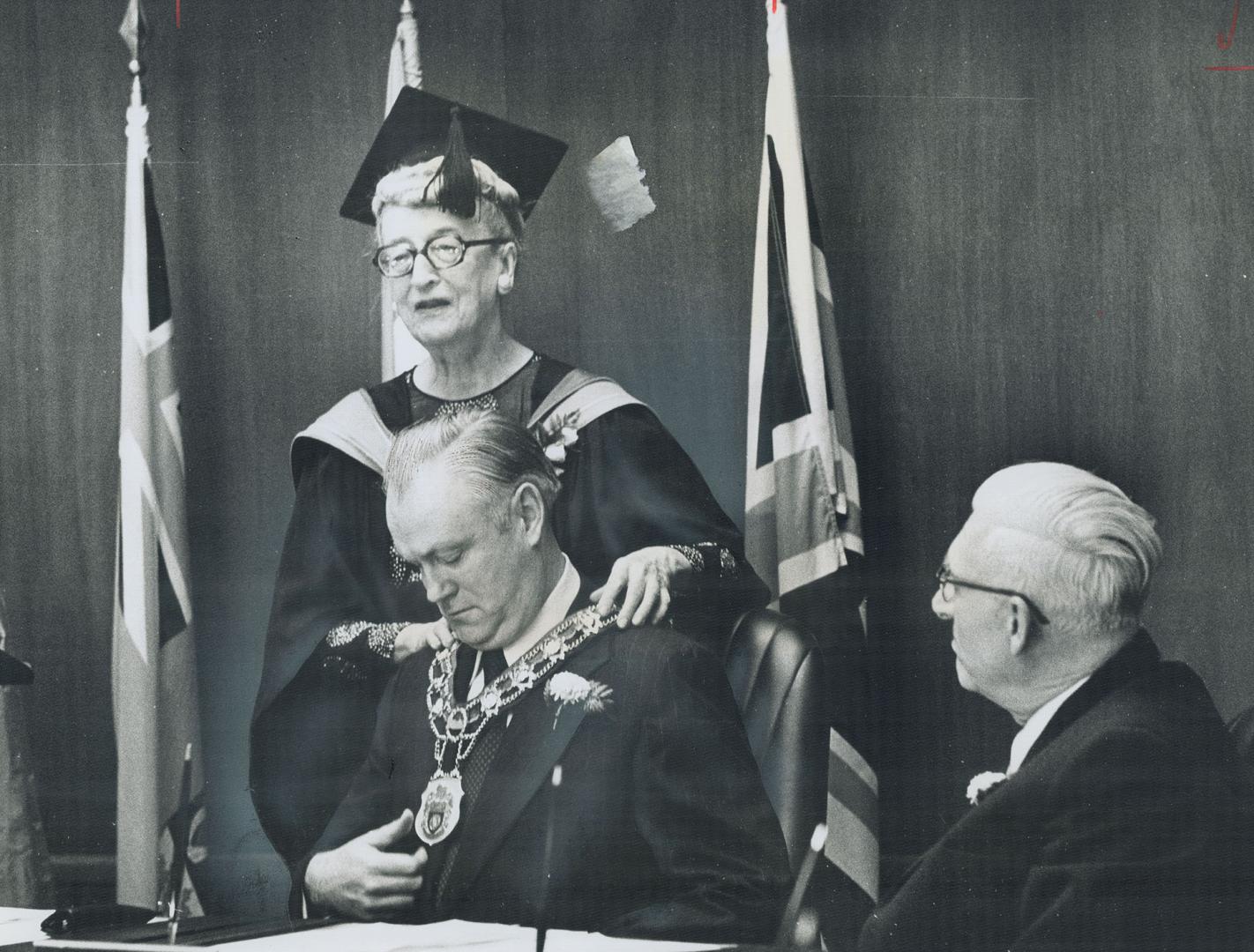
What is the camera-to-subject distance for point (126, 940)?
461cm

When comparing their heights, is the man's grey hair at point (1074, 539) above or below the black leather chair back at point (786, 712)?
above

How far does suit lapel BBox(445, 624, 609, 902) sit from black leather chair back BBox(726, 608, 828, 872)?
Result: 464 millimetres

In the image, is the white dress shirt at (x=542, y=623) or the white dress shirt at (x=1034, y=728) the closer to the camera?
the white dress shirt at (x=1034, y=728)

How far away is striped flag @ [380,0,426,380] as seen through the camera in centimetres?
491

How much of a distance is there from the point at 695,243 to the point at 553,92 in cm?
70

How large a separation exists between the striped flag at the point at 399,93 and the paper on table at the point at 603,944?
1.91 m

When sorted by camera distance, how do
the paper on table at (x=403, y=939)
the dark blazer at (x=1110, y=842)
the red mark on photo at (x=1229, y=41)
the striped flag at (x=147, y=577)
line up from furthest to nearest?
the striped flag at (x=147, y=577) < the red mark on photo at (x=1229, y=41) < the paper on table at (x=403, y=939) < the dark blazer at (x=1110, y=842)

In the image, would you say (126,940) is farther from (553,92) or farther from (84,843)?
Answer: (553,92)

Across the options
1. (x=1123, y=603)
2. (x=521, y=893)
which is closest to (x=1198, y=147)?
(x=1123, y=603)

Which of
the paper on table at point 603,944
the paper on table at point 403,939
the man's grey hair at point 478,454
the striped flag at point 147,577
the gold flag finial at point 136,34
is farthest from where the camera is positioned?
the gold flag finial at point 136,34

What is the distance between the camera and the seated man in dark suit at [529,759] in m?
4.55

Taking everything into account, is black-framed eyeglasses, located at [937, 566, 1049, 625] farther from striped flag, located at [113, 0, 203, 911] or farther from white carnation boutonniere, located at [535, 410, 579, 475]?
striped flag, located at [113, 0, 203, 911]

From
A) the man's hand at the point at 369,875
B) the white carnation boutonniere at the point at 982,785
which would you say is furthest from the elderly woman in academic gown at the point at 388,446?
the white carnation boutonniere at the point at 982,785

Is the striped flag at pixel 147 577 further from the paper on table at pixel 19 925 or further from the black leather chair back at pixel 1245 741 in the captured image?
the black leather chair back at pixel 1245 741
